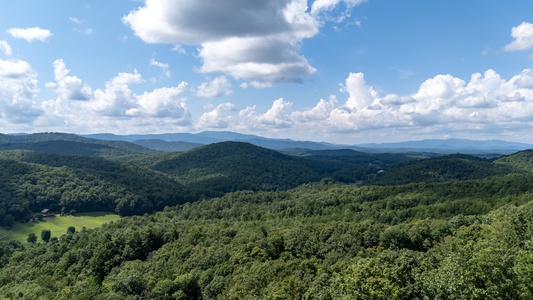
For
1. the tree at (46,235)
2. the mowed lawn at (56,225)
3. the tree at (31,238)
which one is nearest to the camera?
the tree at (31,238)

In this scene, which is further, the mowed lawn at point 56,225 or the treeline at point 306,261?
the mowed lawn at point 56,225

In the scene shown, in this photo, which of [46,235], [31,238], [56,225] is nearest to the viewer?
[31,238]

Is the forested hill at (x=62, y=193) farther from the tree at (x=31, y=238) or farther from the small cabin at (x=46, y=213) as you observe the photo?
the tree at (x=31, y=238)

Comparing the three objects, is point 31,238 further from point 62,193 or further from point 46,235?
point 62,193

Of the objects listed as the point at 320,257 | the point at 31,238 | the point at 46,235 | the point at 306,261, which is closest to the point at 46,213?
the point at 46,235

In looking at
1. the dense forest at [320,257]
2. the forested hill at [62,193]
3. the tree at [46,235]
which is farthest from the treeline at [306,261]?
the forested hill at [62,193]

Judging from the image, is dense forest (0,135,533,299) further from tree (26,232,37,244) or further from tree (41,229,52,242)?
tree (41,229,52,242)

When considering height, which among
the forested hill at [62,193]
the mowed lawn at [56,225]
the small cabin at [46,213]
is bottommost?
the mowed lawn at [56,225]
